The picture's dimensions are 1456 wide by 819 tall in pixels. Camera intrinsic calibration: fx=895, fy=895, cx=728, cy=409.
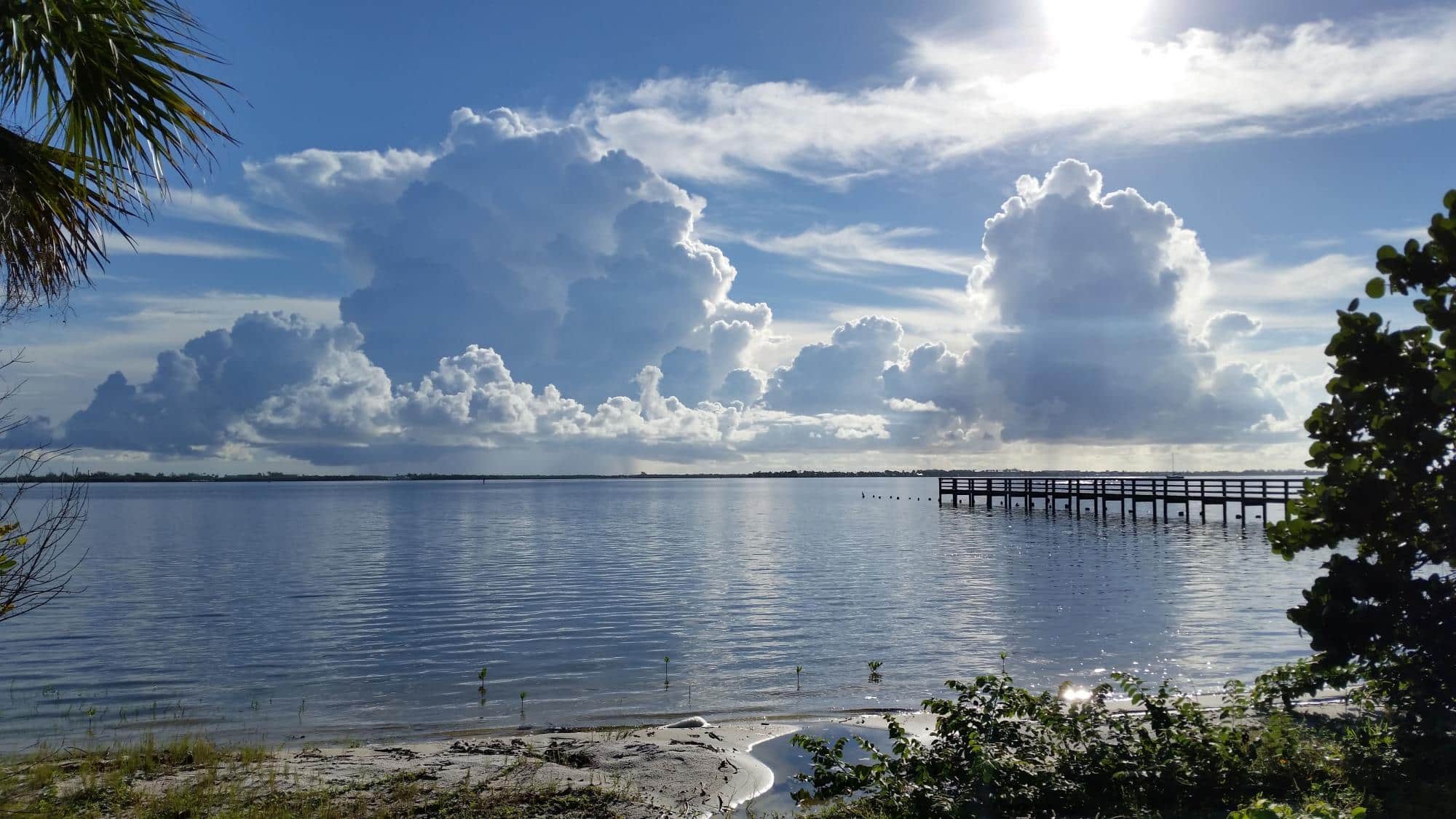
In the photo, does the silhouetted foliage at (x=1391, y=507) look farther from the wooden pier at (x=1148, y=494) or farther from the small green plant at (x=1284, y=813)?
the wooden pier at (x=1148, y=494)

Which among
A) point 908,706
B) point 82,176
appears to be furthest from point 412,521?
point 82,176

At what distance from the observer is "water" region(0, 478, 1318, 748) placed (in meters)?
18.6

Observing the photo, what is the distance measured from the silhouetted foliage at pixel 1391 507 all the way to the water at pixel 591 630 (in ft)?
31.6

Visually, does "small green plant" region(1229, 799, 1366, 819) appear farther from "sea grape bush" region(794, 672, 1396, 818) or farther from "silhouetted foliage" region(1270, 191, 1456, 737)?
"silhouetted foliage" region(1270, 191, 1456, 737)

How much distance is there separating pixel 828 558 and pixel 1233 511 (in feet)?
365

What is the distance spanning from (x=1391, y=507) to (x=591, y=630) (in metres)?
21.7

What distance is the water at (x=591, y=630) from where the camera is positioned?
60.9ft

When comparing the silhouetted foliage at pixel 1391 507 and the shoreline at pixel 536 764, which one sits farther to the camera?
the shoreline at pixel 536 764

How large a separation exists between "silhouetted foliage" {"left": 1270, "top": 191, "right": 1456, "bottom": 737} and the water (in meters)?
9.63

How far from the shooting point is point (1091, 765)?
9.45m

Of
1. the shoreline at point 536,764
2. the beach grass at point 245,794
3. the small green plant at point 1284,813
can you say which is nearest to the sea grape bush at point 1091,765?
the shoreline at point 536,764

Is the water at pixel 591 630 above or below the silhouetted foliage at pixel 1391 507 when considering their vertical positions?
below

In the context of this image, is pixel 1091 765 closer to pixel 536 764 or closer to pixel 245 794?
pixel 536 764

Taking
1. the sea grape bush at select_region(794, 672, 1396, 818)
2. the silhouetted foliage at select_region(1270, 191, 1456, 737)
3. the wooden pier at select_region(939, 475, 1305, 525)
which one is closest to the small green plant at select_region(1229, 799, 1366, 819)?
the sea grape bush at select_region(794, 672, 1396, 818)
